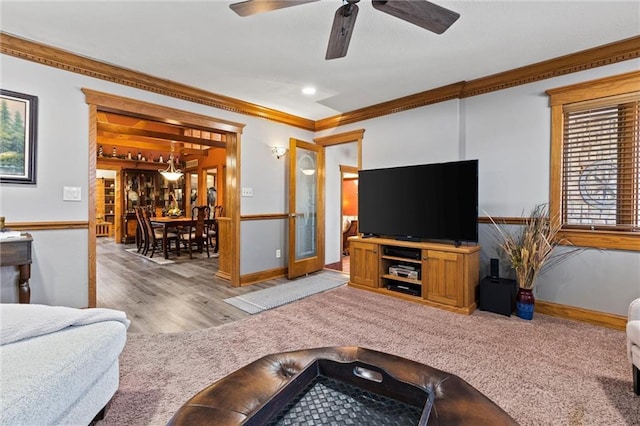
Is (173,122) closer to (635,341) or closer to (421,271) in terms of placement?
(421,271)

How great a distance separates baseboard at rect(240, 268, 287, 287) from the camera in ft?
14.0

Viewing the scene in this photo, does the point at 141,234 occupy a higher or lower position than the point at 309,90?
lower

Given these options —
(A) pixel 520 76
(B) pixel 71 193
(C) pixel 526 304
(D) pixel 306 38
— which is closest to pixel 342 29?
(D) pixel 306 38

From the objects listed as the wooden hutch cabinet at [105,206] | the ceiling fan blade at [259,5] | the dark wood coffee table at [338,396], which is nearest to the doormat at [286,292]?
the dark wood coffee table at [338,396]

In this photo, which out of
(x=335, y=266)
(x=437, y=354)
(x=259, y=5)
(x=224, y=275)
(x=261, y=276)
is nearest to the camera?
(x=259, y=5)

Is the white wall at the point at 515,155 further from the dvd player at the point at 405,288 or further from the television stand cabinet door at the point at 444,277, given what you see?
the dvd player at the point at 405,288

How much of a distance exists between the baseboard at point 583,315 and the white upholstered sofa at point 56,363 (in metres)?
3.72

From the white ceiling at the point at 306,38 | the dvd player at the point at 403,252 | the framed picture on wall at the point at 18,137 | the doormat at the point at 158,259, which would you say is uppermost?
the white ceiling at the point at 306,38

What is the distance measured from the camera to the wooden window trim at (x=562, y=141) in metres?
2.73

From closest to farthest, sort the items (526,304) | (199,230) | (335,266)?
(526,304) < (335,266) < (199,230)

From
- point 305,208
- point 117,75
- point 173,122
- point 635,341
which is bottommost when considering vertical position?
point 635,341

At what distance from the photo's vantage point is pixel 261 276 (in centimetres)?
451

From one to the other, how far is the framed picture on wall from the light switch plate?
234mm

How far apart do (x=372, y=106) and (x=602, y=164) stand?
8.74 ft
